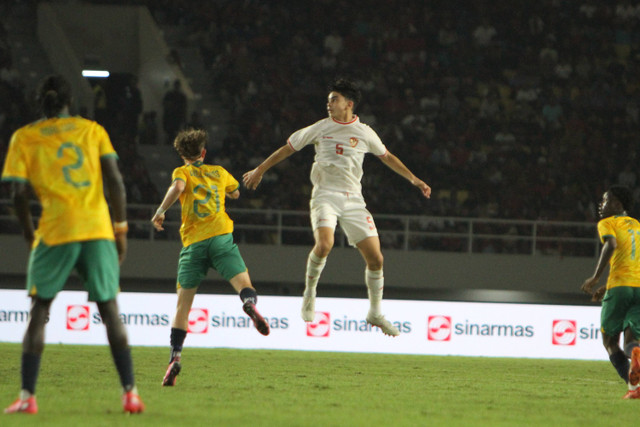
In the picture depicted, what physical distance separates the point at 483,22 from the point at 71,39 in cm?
1074

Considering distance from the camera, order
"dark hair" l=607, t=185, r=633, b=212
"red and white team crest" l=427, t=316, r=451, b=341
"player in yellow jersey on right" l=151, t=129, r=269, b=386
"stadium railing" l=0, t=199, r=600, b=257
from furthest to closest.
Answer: "stadium railing" l=0, t=199, r=600, b=257, "red and white team crest" l=427, t=316, r=451, b=341, "dark hair" l=607, t=185, r=633, b=212, "player in yellow jersey on right" l=151, t=129, r=269, b=386

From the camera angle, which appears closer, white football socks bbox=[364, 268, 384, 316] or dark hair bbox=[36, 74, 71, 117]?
dark hair bbox=[36, 74, 71, 117]

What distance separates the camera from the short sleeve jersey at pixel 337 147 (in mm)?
8643

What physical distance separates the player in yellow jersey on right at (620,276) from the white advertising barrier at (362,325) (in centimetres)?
695

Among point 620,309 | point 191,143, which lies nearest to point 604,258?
point 620,309

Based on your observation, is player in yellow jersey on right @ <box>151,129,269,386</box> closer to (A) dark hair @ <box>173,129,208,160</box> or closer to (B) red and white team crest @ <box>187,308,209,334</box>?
(A) dark hair @ <box>173,129,208,160</box>

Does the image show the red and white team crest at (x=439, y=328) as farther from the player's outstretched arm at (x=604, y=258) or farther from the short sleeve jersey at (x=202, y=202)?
the short sleeve jersey at (x=202, y=202)

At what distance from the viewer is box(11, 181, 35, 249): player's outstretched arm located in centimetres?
536

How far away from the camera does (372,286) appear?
905cm

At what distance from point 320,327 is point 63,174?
1037 centimetres

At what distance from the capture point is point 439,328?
610 inches

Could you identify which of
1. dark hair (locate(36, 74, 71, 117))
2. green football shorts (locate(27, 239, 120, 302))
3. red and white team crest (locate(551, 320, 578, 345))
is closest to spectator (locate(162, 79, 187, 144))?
red and white team crest (locate(551, 320, 578, 345))

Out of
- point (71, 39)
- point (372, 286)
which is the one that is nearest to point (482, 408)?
point (372, 286)

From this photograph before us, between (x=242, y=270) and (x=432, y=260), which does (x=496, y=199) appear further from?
(x=242, y=270)
